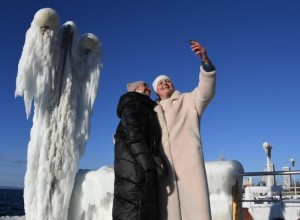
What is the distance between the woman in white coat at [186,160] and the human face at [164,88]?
206 millimetres

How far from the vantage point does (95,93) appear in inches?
171

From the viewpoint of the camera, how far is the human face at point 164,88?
272 cm

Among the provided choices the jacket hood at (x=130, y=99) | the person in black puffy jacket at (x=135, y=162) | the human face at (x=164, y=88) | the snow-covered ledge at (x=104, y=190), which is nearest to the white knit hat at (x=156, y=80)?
the human face at (x=164, y=88)

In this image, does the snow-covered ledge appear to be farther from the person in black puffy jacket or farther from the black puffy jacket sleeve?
the black puffy jacket sleeve

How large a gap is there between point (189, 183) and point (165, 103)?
63cm

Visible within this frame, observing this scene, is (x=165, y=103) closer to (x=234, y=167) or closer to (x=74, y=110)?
(x=234, y=167)

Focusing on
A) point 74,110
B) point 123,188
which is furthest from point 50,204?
point 123,188

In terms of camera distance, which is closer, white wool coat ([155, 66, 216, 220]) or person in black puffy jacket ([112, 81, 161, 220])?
person in black puffy jacket ([112, 81, 161, 220])

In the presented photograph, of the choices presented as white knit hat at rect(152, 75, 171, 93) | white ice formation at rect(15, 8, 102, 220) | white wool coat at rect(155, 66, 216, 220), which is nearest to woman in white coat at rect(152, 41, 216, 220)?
white wool coat at rect(155, 66, 216, 220)

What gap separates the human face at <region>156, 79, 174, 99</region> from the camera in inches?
107

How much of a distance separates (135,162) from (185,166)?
394 mm

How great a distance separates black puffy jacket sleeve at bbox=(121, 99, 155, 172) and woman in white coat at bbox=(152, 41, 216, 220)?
22 centimetres

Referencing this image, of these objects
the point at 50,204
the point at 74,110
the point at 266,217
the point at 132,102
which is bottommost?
the point at 266,217

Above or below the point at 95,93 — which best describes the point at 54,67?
above
